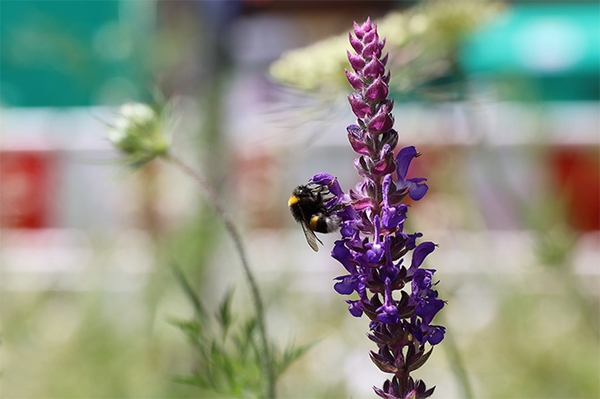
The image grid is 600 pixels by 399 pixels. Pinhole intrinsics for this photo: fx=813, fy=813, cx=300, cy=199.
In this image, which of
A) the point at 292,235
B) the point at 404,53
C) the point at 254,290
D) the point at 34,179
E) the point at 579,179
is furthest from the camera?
the point at 34,179

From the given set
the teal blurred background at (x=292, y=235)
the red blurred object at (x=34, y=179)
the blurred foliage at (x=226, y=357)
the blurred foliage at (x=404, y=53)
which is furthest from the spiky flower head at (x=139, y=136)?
the red blurred object at (x=34, y=179)

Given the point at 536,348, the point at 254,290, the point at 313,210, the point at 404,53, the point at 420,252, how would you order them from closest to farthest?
the point at 420,252, the point at 254,290, the point at 313,210, the point at 404,53, the point at 536,348

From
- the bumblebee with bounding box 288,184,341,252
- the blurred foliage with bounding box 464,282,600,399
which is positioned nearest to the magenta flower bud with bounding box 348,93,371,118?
the bumblebee with bounding box 288,184,341,252

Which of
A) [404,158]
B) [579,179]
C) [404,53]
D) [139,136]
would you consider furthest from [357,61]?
[579,179]

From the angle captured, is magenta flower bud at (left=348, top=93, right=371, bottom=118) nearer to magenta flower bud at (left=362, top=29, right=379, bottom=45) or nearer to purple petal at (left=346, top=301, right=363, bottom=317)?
magenta flower bud at (left=362, top=29, right=379, bottom=45)

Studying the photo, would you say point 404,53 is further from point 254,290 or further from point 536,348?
point 536,348

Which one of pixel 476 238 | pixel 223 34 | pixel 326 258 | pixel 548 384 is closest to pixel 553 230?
pixel 548 384

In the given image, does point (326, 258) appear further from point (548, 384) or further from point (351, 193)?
point (351, 193)

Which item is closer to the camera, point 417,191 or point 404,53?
point 417,191
